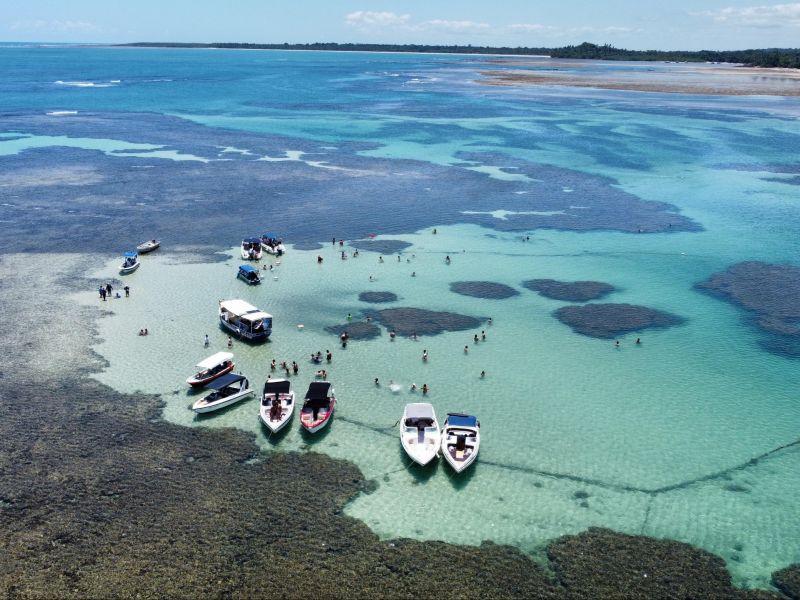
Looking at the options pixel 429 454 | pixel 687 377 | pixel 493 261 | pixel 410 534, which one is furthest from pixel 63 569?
pixel 493 261

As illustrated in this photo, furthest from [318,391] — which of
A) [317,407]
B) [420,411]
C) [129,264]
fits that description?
[129,264]

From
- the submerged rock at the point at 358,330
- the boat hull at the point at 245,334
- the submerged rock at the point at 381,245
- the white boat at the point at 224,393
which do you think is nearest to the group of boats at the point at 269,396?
the white boat at the point at 224,393

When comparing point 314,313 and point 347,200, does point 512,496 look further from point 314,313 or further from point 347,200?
point 347,200

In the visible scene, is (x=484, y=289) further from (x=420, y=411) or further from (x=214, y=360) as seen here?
(x=214, y=360)

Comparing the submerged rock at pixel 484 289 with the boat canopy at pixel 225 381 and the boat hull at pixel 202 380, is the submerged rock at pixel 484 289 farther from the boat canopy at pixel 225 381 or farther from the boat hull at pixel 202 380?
the boat hull at pixel 202 380

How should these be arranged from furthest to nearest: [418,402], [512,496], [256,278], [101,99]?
[101,99], [256,278], [418,402], [512,496]

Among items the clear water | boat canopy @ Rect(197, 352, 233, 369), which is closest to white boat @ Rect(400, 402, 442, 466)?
the clear water
